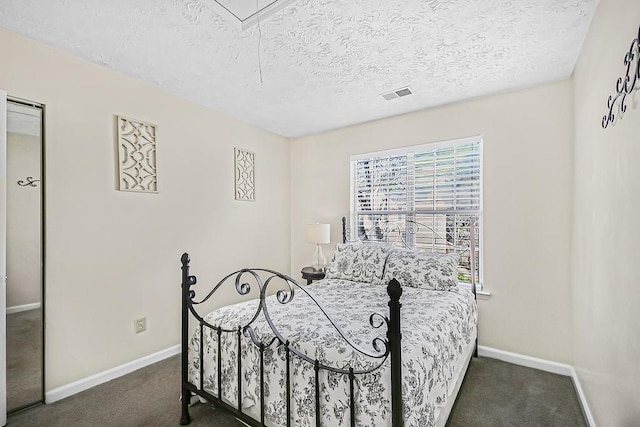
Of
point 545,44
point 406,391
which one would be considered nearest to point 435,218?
point 545,44

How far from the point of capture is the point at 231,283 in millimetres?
3457

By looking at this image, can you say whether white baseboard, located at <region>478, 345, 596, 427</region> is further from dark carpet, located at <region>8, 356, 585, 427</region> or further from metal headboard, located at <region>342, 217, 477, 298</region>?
metal headboard, located at <region>342, 217, 477, 298</region>

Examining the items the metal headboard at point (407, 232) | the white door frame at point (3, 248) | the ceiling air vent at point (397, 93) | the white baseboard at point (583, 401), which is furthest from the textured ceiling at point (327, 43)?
the white baseboard at point (583, 401)

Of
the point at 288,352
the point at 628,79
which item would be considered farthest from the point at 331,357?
the point at 628,79

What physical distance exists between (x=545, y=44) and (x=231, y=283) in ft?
11.4

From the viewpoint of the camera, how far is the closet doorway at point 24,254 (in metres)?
1.96

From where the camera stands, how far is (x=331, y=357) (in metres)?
1.42

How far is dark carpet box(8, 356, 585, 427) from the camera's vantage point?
1.92 m

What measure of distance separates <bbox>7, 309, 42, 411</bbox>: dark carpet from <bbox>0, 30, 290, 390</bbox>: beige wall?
7 centimetres

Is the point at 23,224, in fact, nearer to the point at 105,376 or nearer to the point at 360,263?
the point at 105,376

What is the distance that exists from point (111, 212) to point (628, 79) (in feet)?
10.5

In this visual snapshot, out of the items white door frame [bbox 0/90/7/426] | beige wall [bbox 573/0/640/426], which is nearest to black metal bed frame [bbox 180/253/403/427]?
beige wall [bbox 573/0/640/426]

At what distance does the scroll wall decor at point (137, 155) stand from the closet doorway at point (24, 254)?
0.50m

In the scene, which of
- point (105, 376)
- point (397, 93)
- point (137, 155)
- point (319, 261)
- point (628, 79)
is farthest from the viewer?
point (319, 261)
